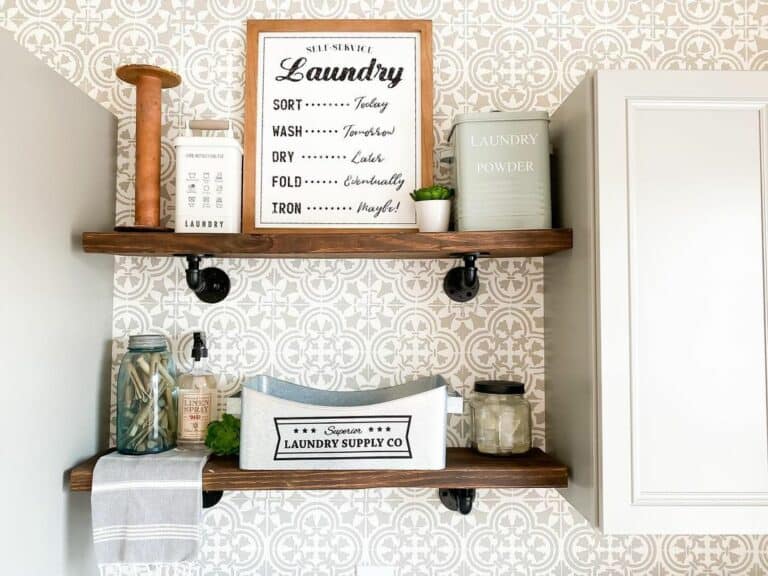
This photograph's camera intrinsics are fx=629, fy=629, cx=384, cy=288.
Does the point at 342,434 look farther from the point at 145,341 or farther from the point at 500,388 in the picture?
the point at 145,341

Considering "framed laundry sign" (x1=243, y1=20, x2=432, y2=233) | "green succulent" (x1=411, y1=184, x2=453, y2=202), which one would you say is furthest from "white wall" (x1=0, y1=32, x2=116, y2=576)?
"green succulent" (x1=411, y1=184, x2=453, y2=202)

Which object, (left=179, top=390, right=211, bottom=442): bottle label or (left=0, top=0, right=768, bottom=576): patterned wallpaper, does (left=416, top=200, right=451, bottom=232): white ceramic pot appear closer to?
(left=0, top=0, right=768, bottom=576): patterned wallpaper

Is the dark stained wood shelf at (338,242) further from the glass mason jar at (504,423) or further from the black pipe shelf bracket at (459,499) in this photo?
the black pipe shelf bracket at (459,499)

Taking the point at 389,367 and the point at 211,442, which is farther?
the point at 389,367

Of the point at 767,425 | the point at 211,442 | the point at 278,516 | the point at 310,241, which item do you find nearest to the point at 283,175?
the point at 310,241

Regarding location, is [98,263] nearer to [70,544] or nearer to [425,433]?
[70,544]

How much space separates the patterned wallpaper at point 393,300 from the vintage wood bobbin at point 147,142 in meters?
0.10

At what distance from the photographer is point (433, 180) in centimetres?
128

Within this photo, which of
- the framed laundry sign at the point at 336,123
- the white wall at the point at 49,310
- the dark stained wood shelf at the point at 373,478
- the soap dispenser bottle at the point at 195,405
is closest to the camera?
the white wall at the point at 49,310

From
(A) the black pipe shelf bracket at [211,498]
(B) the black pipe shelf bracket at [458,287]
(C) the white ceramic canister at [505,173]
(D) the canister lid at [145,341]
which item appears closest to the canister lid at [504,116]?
(C) the white ceramic canister at [505,173]

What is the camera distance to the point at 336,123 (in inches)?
50.1

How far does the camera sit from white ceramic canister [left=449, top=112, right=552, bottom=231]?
1112 millimetres

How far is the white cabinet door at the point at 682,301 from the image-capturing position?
0.97 meters

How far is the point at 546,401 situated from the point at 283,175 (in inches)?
27.4
